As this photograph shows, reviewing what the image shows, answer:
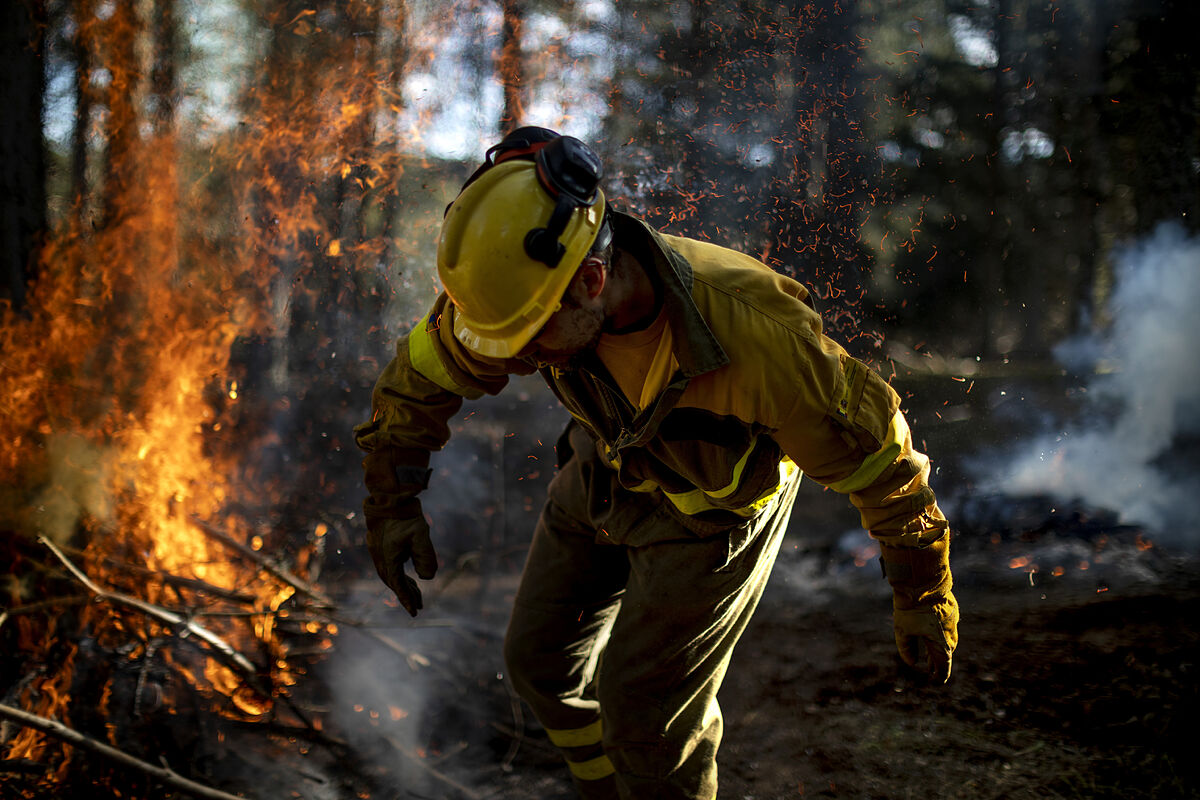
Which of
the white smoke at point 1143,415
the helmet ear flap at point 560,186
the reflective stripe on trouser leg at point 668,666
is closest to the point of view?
the helmet ear flap at point 560,186

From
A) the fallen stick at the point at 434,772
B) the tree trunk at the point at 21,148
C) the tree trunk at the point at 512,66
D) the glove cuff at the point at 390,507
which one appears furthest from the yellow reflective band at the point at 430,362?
the tree trunk at the point at 512,66

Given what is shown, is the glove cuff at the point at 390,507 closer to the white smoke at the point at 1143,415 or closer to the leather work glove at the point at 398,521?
the leather work glove at the point at 398,521

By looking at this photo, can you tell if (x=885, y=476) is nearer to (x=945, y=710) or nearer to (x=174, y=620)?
(x=945, y=710)

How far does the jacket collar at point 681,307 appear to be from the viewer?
1.76 metres

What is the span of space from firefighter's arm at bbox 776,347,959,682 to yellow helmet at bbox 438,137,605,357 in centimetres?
66

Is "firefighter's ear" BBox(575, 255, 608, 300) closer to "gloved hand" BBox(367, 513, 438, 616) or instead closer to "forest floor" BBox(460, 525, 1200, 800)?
"gloved hand" BBox(367, 513, 438, 616)

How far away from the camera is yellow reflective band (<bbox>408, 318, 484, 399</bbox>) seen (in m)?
2.24

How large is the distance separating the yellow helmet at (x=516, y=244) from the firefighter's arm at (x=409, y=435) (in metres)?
0.46

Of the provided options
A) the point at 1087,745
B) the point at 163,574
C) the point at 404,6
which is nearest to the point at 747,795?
the point at 1087,745

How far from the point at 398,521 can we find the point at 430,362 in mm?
531

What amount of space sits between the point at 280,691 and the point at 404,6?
5.39 m

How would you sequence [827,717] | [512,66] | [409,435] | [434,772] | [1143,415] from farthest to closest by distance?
[1143,415], [512,66], [827,717], [434,772], [409,435]

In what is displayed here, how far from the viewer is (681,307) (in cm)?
178

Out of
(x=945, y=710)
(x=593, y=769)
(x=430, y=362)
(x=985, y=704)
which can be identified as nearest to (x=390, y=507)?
(x=430, y=362)
